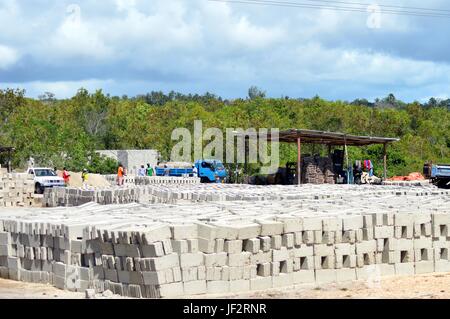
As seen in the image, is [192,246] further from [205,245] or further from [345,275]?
[345,275]

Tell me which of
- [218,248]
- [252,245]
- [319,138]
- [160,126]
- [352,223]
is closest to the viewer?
[218,248]

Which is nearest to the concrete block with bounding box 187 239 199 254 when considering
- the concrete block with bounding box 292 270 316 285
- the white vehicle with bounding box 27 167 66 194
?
the concrete block with bounding box 292 270 316 285

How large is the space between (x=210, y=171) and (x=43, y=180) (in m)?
10.6

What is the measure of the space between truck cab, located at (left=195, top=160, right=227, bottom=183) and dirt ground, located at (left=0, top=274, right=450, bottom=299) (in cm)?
3185

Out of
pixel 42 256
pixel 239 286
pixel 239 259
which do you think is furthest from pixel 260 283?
pixel 42 256

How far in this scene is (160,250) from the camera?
504 inches

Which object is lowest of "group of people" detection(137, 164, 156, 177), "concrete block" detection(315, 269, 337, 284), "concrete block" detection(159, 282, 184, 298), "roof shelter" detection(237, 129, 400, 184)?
"concrete block" detection(315, 269, 337, 284)

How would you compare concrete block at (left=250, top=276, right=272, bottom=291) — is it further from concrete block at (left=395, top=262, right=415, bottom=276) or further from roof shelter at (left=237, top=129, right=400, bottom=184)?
roof shelter at (left=237, top=129, right=400, bottom=184)

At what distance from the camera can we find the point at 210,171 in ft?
155

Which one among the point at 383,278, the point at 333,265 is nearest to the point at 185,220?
the point at 333,265

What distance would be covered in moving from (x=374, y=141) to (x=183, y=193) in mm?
19018

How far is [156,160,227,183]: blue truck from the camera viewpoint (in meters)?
47.2

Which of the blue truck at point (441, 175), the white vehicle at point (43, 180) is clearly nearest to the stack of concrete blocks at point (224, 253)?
the white vehicle at point (43, 180)

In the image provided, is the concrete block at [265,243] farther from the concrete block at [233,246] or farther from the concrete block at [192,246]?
the concrete block at [192,246]
